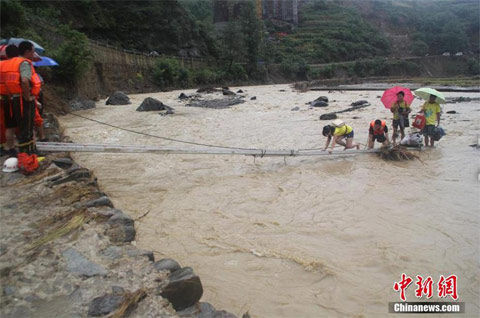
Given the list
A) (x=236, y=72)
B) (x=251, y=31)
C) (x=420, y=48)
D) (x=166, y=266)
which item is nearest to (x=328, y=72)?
(x=251, y=31)

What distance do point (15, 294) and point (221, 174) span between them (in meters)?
4.86

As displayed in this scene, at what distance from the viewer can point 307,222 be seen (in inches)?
192

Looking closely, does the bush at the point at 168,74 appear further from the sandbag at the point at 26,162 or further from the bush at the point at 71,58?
the sandbag at the point at 26,162

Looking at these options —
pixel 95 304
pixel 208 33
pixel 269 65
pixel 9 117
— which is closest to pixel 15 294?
pixel 95 304

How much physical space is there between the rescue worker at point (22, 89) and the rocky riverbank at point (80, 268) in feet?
2.90

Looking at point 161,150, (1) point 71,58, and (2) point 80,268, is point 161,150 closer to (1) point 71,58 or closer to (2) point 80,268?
(2) point 80,268

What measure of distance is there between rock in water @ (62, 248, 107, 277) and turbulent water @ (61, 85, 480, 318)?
3.57 feet

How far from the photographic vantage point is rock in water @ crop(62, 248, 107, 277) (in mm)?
2828

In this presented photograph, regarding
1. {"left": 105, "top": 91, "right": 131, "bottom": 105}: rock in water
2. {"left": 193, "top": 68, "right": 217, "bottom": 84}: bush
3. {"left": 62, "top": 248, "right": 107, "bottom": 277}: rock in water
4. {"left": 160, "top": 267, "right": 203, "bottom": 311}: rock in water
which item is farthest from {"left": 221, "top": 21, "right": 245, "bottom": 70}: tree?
{"left": 160, "top": 267, "right": 203, "bottom": 311}: rock in water

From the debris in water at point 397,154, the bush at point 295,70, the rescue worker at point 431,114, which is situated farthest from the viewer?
the bush at point 295,70

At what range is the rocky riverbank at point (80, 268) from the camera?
246cm

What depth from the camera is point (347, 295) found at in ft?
10.9

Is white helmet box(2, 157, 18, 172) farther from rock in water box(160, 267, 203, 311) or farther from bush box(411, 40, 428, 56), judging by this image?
bush box(411, 40, 428, 56)

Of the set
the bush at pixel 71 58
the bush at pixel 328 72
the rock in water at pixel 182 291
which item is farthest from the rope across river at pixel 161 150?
the bush at pixel 328 72
